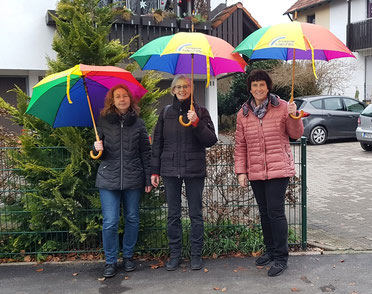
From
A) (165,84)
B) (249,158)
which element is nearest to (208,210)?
(249,158)

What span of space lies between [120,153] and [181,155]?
0.60 meters

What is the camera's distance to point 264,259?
4.36 metres

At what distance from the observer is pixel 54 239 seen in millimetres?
4738

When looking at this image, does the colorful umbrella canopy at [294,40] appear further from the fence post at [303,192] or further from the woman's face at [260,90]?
the fence post at [303,192]

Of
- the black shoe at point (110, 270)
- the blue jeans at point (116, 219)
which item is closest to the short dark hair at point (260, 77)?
the blue jeans at point (116, 219)

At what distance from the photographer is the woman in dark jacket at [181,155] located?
4.05m

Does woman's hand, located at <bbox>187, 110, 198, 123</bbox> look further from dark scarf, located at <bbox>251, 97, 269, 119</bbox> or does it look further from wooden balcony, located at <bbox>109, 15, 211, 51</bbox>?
wooden balcony, located at <bbox>109, 15, 211, 51</bbox>

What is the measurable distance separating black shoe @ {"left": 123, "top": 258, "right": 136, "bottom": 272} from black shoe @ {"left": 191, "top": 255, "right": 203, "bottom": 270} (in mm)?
619

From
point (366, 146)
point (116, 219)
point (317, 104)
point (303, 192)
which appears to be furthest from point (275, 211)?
point (317, 104)

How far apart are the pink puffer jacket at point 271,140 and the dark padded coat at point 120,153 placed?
1.07m

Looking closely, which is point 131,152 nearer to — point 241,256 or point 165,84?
point 241,256

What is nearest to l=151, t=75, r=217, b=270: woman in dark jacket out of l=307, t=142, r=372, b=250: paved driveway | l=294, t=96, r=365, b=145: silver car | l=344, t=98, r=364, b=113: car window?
l=307, t=142, r=372, b=250: paved driveway

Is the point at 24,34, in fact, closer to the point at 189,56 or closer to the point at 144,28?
the point at 144,28

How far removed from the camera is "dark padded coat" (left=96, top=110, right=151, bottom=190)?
4055mm
